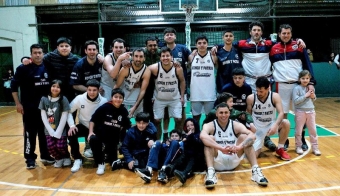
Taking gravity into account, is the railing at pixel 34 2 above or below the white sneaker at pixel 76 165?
above

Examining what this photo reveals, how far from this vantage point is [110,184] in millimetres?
4047

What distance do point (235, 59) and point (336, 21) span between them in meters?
12.7

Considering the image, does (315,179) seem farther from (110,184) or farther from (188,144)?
(110,184)

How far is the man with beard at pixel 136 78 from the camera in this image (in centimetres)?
488

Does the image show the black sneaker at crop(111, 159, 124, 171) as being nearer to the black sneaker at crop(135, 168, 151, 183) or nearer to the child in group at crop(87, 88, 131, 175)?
the child in group at crop(87, 88, 131, 175)

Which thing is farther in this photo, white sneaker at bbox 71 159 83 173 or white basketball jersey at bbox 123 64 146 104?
white basketball jersey at bbox 123 64 146 104

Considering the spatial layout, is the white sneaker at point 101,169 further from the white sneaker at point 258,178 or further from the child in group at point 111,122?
the white sneaker at point 258,178

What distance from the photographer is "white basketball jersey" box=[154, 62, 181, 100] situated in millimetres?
5070

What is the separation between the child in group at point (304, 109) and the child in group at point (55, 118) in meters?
3.46

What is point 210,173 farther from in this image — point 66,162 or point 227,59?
point 66,162

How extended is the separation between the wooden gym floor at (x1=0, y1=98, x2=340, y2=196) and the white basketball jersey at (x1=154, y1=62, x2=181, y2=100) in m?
1.28

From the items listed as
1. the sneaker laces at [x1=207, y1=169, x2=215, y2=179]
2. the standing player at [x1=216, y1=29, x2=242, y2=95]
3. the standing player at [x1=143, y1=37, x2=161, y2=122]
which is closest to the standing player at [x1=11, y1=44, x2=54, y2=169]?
the standing player at [x1=143, y1=37, x2=161, y2=122]

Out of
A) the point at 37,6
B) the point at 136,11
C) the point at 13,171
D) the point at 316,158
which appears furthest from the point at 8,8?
the point at 316,158

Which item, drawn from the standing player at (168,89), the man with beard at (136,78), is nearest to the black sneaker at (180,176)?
the man with beard at (136,78)
